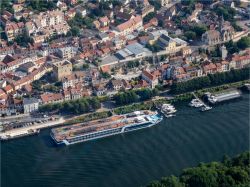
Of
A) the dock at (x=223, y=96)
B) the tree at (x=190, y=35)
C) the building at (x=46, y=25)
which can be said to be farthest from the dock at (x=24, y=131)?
the tree at (x=190, y=35)

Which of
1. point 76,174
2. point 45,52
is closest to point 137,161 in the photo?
point 76,174

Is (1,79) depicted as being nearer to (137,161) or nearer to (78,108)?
(78,108)

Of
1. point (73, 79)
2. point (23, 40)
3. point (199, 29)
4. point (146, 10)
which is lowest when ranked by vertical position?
point (73, 79)

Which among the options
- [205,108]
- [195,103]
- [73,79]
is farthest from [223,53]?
[73,79]

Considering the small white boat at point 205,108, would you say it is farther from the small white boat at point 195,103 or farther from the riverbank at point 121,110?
the riverbank at point 121,110

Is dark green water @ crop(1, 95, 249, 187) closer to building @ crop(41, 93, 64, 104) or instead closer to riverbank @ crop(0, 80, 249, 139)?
riverbank @ crop(0, 80, 249, 139)

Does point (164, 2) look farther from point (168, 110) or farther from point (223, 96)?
point (168, 110)

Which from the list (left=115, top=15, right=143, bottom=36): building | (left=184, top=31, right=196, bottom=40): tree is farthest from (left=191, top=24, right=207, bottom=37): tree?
(left=115, top=15, right=143, bottom=36): building
